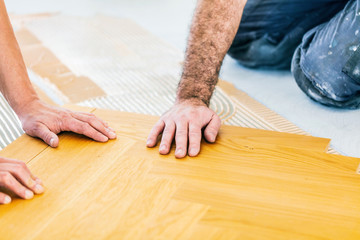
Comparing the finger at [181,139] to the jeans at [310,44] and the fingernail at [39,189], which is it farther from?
the jeans at [310,44]

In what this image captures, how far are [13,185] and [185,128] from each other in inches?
22.4

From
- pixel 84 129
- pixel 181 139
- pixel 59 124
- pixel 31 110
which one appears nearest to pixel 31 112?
pixel 31 110

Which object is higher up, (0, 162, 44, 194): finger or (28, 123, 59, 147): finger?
(0, 162, 44, 194): finger

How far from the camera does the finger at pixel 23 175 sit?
0.94 metres

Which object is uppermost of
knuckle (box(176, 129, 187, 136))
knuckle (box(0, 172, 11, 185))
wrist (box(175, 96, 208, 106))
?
knuckle (box(0, 172, 11, 185))

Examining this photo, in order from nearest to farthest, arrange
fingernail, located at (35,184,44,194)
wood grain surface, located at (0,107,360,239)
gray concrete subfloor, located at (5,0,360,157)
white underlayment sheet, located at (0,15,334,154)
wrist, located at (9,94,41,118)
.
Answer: wood grain surface, located at (0,107,360,239), fingernail, located at (35,184,44,194), wrist, located at (9,94,41,118), gray concrete subfloor, located at (5,0,360,157), white underlayment sheet, located at (0,15,334,154)

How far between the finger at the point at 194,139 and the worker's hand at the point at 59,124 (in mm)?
286

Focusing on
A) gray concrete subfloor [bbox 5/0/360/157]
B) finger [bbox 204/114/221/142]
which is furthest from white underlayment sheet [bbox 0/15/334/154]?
finger [bbox 204/114/221/142]

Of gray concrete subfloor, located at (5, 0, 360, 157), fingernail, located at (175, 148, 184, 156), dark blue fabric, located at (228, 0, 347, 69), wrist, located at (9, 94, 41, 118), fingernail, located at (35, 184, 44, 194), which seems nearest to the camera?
fingernail, located at (35, 184, 44, 194)

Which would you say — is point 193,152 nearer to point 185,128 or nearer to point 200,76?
point 185,128

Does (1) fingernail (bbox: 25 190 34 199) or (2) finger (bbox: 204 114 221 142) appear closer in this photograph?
(1) fingernail (bbox: 25 190 34 199)

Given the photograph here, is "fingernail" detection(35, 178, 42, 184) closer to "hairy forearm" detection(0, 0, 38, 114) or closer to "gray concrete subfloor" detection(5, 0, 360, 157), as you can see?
"hairy forearm" detection(0, 0, 38, 114)

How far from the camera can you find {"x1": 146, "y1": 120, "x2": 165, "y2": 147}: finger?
121cm

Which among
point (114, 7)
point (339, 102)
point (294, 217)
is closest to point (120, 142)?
point (294, 217)
